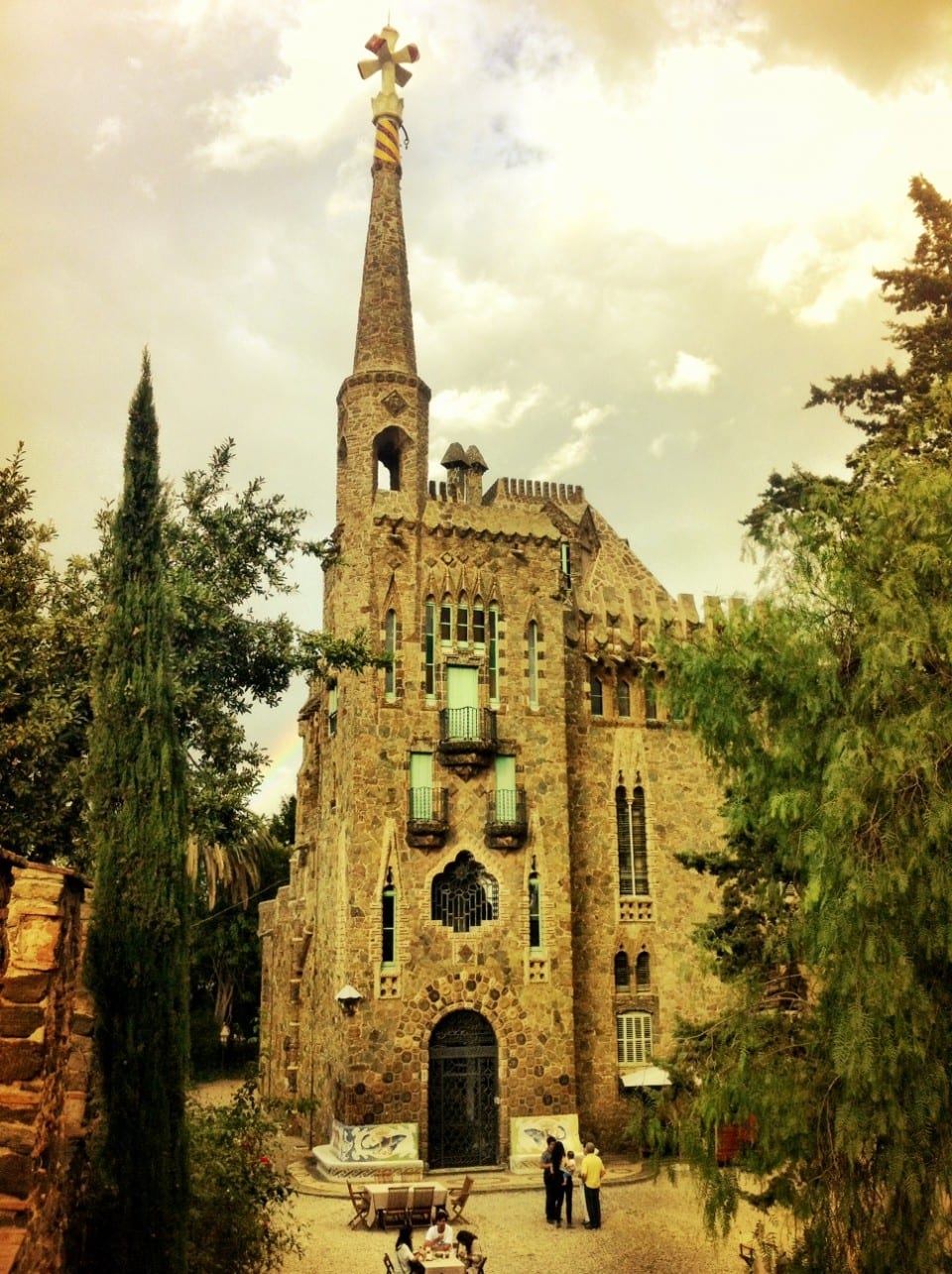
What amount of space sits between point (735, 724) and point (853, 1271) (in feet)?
17.2

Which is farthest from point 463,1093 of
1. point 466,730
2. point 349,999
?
point 466,730

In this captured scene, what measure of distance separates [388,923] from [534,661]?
679cm

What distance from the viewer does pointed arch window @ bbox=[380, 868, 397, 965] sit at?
2325cm

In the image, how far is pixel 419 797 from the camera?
24250 mm

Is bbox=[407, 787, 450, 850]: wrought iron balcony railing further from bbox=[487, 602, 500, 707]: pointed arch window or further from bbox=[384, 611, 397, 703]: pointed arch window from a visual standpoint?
bbox=[487, 602, 500, 707]: pointed arch window

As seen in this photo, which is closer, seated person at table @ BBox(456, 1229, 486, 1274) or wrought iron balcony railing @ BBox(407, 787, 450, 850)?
seated person at table @ BBox(456, 1229, 486, 1274)

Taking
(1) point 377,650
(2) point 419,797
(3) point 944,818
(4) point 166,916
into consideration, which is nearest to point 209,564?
(1) point 377,650

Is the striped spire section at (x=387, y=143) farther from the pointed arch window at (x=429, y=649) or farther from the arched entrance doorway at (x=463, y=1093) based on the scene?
the arched entrance doorway at (x=463, y=1093)

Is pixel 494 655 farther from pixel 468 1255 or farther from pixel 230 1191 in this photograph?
pixel 230 1191

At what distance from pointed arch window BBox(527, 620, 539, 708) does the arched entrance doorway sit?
6.99 metres

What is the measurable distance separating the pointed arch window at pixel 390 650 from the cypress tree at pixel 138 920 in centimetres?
1344

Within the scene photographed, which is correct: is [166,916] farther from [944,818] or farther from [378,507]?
[378,507]

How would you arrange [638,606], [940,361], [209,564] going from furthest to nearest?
[638,606] < [940,361] < [209,564]

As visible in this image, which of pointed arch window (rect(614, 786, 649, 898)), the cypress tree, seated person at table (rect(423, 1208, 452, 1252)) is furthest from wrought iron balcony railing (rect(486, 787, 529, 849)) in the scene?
the cypress tree
